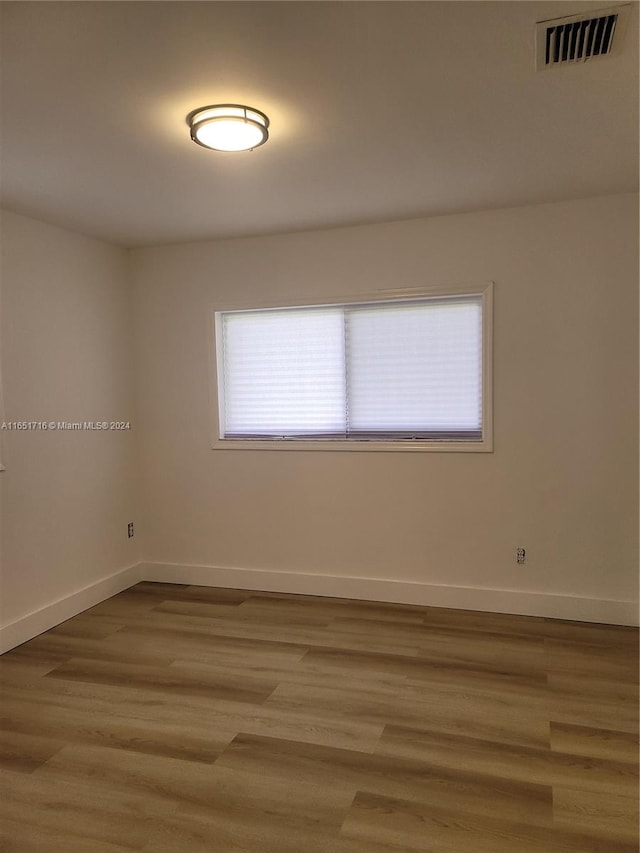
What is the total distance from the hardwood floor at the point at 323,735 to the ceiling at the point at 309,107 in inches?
98.6

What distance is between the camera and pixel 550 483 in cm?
388

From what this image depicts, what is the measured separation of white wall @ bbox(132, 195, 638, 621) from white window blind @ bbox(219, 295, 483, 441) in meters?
0.16

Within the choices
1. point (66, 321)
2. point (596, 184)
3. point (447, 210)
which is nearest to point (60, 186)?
point (66, 321)

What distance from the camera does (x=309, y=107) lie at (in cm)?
237

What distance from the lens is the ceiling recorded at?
1.83 m

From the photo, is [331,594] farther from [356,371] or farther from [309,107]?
[309,107]

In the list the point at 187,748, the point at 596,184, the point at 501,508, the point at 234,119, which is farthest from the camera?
the point at 501,508

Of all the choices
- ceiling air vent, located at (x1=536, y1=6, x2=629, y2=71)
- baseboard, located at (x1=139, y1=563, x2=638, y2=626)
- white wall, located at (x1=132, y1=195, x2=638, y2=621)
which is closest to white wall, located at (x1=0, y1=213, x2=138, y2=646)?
white wall, located at (x1=132, y1=195, x2=638, y2=621)

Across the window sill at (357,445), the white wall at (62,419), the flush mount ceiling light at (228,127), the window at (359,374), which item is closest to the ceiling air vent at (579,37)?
the flush mount ceiling light at (228,127)

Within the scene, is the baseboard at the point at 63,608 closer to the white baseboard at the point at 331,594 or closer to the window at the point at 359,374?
the white baseboard at the point at 331,594

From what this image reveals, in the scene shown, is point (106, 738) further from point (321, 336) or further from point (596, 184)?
point (596, 184)

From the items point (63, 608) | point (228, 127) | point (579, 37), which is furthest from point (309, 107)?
point (63, 608)

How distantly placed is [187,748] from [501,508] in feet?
7.62

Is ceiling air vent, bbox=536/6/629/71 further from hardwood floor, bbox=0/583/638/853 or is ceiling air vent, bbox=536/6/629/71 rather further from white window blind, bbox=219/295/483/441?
hardwood floor, bbox=0/583/638/853
